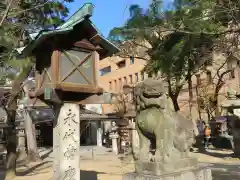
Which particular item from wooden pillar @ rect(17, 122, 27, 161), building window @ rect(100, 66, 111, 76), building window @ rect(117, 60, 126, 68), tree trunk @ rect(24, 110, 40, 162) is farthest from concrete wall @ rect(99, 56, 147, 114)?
tree trunk @ rect(24, 110, 40, 162)

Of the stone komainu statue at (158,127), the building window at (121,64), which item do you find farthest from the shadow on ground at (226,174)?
the building window at (121,64)

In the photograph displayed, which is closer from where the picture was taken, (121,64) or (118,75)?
(118,75)

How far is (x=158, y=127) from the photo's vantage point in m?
6.07

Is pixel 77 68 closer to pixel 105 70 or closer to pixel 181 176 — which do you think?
pixel 181 176

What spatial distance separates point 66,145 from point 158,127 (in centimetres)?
187

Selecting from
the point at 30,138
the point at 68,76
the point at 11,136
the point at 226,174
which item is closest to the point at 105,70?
the point at 30,138

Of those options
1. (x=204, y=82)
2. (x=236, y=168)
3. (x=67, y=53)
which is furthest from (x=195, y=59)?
(x=204, y=82)

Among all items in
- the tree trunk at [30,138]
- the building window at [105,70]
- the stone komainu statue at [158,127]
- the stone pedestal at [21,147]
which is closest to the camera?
the stone komainu statue at [158,127]

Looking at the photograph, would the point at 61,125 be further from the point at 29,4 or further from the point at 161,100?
the point at 29,4

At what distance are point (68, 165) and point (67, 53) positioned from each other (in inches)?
89.7

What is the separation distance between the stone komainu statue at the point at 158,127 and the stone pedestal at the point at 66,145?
127 cm

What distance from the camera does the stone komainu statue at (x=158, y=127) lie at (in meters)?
6.04

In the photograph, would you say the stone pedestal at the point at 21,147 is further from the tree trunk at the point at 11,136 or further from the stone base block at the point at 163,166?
the stone base block at the point at 163,166

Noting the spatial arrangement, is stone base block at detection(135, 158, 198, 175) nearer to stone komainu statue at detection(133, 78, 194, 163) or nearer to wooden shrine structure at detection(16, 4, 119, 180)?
stone komainu statue at detection(133, 78, 194, 163)
